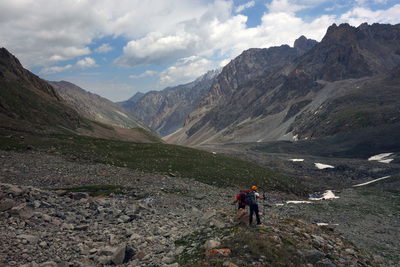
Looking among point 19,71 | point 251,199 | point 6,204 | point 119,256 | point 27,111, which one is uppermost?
point 19,71

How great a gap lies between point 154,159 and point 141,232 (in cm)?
2672

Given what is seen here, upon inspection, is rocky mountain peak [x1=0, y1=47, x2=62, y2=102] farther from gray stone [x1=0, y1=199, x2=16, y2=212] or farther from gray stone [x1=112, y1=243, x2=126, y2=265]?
gray stone [x1=112, y1=243, x2=126, y2=265]

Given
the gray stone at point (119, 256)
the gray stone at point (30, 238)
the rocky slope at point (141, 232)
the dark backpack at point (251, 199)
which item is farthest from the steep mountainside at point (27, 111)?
the dark backpack at point (251, 199)

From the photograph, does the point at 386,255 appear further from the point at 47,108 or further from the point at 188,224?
the point at 47,108

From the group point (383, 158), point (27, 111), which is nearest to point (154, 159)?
point (27, 111)

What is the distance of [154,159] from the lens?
4312 cm

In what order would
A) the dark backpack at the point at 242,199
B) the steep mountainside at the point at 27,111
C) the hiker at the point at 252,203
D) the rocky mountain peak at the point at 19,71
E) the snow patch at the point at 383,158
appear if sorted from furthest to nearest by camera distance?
the snow patch at the point at 383,158
the rocky mountain peak at the point at 19,71
the steep mountainside at the point at 27,111
the dark backpack at the point at 242,199
the hiker at the point at 252,203

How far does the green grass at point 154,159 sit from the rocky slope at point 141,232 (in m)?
9.63

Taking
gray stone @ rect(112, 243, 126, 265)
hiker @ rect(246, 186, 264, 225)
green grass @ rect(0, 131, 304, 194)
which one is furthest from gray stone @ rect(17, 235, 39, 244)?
green grass @ rect(0, 131, 304, 194)

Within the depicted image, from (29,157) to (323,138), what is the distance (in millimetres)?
125025

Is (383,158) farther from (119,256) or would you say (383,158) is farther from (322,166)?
(119,256)

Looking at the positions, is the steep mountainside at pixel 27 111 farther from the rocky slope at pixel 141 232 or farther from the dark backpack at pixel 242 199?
the dark backpack at pixel 242 199

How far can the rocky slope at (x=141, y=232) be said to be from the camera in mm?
12938

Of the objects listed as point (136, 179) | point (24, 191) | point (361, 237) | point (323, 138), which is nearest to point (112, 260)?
point (24, 191)
